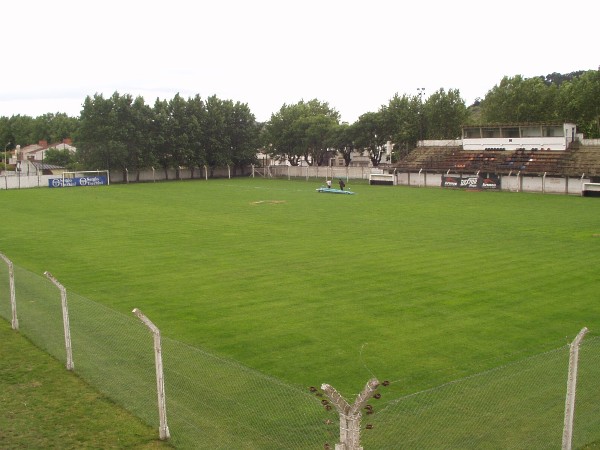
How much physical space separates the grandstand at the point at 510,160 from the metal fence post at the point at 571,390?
53.7m

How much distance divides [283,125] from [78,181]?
32543 millimetres

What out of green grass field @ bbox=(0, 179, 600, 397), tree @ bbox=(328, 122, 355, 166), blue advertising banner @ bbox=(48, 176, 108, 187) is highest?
tree @ bbox=(328, 122, 355, 166)

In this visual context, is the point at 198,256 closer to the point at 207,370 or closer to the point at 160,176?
the point at 207,370

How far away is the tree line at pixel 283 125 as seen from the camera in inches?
3388

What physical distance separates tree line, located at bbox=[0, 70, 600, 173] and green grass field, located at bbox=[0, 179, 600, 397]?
139ft

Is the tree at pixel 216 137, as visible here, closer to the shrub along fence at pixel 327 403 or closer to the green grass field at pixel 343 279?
the green grass field at pixel 343 279

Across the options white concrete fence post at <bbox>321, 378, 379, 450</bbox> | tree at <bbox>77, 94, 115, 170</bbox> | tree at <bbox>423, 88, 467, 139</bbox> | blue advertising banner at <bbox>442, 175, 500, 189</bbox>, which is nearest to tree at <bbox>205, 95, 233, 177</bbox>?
tree at <bbox>77, 94, 115, 170</bbox>

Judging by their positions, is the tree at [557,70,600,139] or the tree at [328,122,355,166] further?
the tree at [328,122,355,166]

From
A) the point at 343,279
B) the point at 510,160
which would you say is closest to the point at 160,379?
the point at 343,279

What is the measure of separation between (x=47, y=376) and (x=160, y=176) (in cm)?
8193

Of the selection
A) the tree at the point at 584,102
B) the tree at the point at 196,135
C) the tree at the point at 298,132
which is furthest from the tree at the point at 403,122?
the tree at the point at 196,135

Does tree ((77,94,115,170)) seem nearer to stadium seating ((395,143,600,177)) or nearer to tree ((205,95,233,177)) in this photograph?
tree ((205,95,233,177))

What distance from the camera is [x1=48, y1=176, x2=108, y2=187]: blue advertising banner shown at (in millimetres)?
79500

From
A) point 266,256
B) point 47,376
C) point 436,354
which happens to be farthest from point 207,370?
point 266,256
